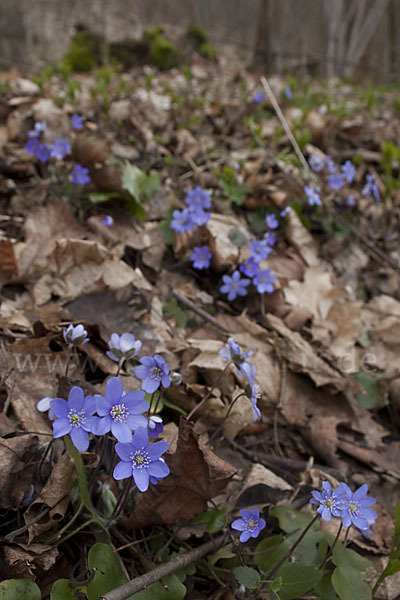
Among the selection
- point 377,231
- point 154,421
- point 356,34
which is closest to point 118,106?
point 377,231

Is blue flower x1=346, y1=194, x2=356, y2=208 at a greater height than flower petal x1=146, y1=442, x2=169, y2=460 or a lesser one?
lesser

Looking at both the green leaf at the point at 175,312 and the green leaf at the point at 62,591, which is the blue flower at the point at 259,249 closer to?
the green leaf at the point at 175,312

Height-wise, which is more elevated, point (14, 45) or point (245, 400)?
point (14, 45)

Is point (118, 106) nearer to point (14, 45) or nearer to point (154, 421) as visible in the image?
point (14, 45)

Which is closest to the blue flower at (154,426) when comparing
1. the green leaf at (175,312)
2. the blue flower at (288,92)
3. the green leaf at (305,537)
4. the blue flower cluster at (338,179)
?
the green leaf at (305,537)

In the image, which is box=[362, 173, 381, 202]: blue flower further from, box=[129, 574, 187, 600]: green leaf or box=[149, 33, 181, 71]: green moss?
box=[149, 33, 181, 71]: green moss

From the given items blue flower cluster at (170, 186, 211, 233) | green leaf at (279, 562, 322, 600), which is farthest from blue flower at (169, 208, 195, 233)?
green leaf at (279, 562, 322, 600)
